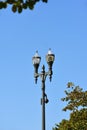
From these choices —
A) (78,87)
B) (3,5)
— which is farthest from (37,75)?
(78,87)

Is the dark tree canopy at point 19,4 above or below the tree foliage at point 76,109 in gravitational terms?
below

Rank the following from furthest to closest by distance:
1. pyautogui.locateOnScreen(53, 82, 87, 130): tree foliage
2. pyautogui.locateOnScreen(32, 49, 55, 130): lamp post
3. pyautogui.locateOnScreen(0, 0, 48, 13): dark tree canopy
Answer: pyautogui.locateOnScreen(53, 82, 87, 130): tree foliage → pyautogui.locateOnScreen(32, 49, 55, 130): lamp post → pyautogui.locateOnScreen(0, 0, 48, 13): dark tree canopy

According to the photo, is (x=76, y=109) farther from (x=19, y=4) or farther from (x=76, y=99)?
(x=19, y=4)

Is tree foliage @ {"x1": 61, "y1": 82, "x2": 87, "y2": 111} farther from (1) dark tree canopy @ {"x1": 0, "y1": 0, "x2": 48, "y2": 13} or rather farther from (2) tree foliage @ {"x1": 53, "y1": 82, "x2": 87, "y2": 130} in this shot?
(1) dark tree canopy @ {"x1": 0, "y1": 0, "x2": 48, "y2": 13}

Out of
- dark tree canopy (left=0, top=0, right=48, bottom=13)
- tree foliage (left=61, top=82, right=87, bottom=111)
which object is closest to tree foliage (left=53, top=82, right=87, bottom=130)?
tree foliage (left=61, top=82, right=87, bottom=111)

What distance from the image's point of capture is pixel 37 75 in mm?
19422

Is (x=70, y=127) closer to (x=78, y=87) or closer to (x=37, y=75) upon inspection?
(x=78, y=87)

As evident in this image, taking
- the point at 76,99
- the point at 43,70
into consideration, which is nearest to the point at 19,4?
the point at 43,70

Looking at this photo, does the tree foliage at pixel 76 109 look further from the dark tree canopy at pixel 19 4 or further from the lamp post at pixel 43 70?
the dark tree canopy at pixel 19 4

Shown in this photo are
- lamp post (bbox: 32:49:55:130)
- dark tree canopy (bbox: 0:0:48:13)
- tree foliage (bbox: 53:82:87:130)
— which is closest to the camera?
dark tree canopy (bbox: 0:0:48:13)

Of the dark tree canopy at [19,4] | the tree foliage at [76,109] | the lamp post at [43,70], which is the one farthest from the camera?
the tree foliage at [76,109]

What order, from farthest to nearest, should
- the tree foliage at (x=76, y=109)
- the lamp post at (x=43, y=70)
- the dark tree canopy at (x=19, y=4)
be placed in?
the tree foliage at (x=76, y=109), the lamp post at (x=43, y=70), the dark tree canopy at (x=19, y=4)

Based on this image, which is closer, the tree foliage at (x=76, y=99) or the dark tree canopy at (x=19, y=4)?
the dark tree canopy at (x=19, y=4)

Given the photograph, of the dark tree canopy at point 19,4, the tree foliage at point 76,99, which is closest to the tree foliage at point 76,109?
the tree foliage at point 76,99
